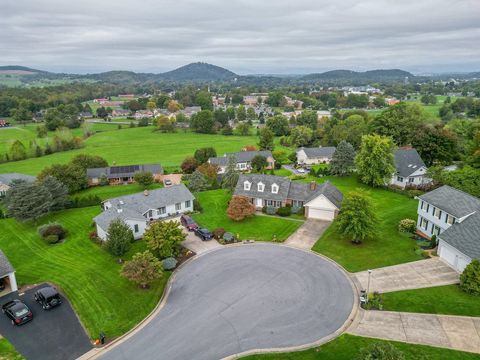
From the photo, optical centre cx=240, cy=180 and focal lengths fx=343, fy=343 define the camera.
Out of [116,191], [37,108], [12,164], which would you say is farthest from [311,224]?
[37,108]

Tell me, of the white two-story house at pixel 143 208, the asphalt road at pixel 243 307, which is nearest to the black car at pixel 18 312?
the asphalt road at pixel 243 307

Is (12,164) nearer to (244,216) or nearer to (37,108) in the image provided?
(244,216)

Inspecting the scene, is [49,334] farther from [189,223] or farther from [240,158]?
[240,158]

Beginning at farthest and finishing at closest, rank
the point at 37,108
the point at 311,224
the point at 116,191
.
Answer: the point at 37,108 → the point at 116,191 → the point at 311,224

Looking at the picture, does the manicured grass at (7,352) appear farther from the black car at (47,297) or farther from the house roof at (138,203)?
the house roof at (138,203)

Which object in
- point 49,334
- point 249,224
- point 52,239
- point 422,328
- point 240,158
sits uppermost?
point 422,328

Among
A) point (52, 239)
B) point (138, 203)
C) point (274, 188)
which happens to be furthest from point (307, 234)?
point (52, 239)

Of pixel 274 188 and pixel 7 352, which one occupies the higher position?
pixel 274 188
